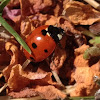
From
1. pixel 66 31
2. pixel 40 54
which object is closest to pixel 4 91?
pixel 40 54

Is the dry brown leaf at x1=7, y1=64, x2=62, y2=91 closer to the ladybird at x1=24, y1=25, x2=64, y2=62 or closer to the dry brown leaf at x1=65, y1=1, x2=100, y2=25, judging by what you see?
the ladybird at x1=24, y1=25, x2=64, y2=62

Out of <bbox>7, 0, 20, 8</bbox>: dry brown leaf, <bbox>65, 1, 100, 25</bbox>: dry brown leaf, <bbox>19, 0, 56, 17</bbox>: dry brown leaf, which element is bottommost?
<bbox>65, 1, 100, 25</bbox>: dry brown leaf

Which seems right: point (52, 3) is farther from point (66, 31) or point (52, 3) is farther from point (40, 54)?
point (40, 54)

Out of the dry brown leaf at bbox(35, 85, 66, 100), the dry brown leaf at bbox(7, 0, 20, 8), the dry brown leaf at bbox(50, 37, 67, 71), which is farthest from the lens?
the dry brown leaf at bbox(7, 0, 20, 8)

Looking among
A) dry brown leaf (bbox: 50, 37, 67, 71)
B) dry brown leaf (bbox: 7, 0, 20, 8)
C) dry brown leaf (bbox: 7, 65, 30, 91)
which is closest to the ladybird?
dry brown leaf (bbox: 50, 37, 67, 71)

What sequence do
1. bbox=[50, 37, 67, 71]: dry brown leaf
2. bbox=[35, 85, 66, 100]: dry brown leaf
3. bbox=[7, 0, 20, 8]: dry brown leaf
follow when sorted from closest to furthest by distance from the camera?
bbox=[35, 85, 66, 100]: dry brown leaf, bbox=[50, 37, 67, 71]: dry brown leaf, bbox=[7, 0, 20, 8]: dry brown leaf

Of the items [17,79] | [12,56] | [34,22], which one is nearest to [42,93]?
[17,79]

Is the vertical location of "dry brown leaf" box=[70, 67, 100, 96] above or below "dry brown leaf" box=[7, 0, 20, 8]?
below
